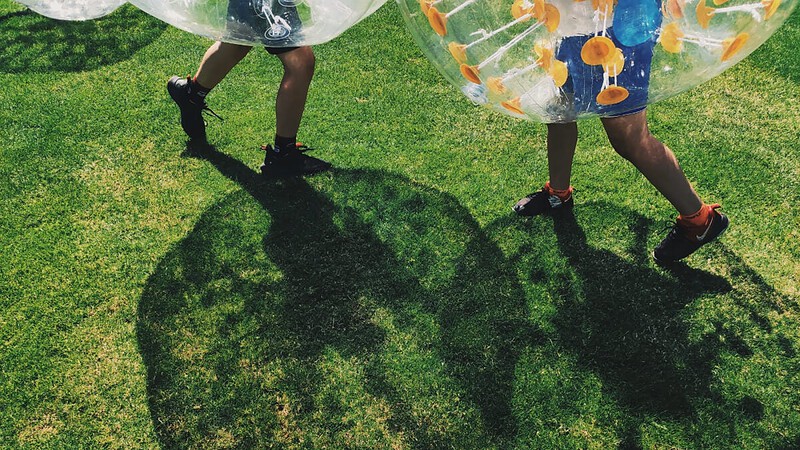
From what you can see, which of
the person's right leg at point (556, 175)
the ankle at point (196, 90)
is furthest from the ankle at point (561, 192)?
the ankle at point (196, 90)

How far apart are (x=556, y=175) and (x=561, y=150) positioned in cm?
15

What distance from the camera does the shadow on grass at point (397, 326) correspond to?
240cm

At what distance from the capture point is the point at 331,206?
3262 mm

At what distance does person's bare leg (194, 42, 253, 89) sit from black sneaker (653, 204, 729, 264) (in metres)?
2.16

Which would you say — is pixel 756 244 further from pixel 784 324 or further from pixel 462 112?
pixel 462 112

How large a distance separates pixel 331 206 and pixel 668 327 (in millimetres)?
1590

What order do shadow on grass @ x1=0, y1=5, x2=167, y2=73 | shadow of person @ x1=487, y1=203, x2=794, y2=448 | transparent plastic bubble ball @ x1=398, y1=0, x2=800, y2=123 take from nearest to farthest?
transparent plastic bubble ball @ x1=398, y1=0, x2=800, y2=123 → shadow of person @ x1=487, y1=203, x2=794, y2=448 → shadow on grass @ x1=0, y1=5, x2=167, y2=73

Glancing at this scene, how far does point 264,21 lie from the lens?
6.99 ft

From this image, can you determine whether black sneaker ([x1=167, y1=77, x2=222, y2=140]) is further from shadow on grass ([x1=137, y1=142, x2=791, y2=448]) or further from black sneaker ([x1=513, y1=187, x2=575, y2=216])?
black sneaker ([x1=513, y1=187, x2=575, y2=216])

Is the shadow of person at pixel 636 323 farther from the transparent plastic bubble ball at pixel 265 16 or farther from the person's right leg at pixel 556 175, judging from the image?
the transparent plastic bubble ball at pixel 265 16

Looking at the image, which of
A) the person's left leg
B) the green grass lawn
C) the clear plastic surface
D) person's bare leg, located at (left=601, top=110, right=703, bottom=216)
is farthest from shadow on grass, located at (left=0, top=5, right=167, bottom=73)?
person's bare leg, located at (left=601, top=110, right=703, bottom=216)

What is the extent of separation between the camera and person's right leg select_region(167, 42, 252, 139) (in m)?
3.37

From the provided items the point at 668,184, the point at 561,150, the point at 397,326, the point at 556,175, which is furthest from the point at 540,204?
the point at 397,326

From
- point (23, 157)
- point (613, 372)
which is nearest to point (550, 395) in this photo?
point (613, 372)
